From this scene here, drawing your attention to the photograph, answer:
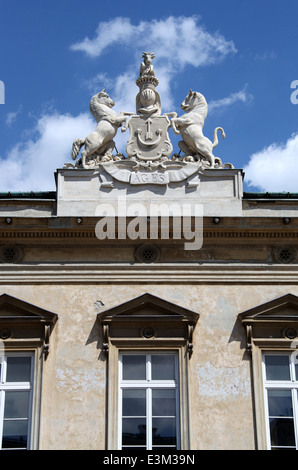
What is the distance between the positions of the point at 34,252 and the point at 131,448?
4484 millimetres

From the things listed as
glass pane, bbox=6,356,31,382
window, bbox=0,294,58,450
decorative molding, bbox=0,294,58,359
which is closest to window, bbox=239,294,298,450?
decorative molding, bbox=0,294,58,359

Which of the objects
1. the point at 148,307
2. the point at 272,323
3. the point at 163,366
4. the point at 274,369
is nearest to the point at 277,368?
the point at 274,369

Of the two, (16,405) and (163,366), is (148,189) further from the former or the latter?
(16,405)

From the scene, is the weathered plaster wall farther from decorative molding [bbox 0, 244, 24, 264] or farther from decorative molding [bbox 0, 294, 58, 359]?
decorative molding [bbox 0, 244, 24, 264]

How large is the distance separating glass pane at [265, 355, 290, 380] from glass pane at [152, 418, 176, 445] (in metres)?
2.11

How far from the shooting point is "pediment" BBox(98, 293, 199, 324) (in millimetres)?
15461

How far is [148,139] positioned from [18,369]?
18.7 feet

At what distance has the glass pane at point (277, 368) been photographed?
15375mm

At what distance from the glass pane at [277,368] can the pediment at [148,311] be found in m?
1.68

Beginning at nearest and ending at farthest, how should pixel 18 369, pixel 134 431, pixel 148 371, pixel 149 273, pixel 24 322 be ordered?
1. pixel 134 431
2. pixel 148 371
3. pixel 18 369
4. pixel 24 322
5. pixel 149 273

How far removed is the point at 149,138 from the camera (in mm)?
17344

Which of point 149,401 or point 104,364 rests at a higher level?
point 104,364
